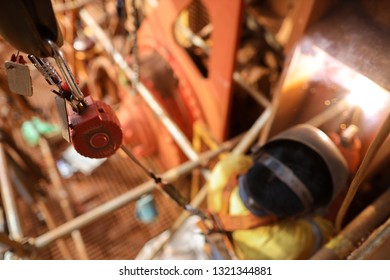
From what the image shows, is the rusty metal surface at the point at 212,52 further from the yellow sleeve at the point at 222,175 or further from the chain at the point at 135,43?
the yellow sleeve at the point at 222,175

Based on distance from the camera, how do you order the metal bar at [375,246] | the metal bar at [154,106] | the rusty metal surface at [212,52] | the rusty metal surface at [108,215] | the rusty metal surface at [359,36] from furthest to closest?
the rusty metal surface at [108,215]
the metal bar at [154,106]
the rusty metal surface at [212,52]
the rusty metal surface at [359,36]
the metal bar at [375,246]

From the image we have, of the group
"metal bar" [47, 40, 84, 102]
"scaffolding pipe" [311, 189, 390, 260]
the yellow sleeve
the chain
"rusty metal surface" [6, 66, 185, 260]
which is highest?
"metal bar" [47, 40, 84, 102]

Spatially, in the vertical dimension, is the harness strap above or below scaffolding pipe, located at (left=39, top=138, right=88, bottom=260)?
above

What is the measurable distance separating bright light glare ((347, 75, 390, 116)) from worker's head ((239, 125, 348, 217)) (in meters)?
0.38

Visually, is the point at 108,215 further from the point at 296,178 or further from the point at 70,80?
the point at 70,80

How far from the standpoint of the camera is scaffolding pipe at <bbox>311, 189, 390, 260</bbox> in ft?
4.94

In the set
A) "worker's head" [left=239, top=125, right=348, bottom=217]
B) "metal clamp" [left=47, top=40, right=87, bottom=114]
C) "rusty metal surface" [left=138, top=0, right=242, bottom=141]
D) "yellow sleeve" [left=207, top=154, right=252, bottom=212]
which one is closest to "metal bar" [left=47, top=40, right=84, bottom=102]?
"metal clamp" [left=47, top=40, right=87, bottom=114]

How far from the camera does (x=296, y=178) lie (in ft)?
5.55

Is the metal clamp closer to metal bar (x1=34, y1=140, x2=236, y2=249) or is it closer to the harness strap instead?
metal bar (x1=34, y1=140, x2=236, y2=249)

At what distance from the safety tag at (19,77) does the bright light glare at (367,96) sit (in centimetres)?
156

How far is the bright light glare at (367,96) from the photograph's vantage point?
1.80 m

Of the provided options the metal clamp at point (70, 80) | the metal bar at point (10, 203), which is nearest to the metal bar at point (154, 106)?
the metal bar at point (10, 203)
